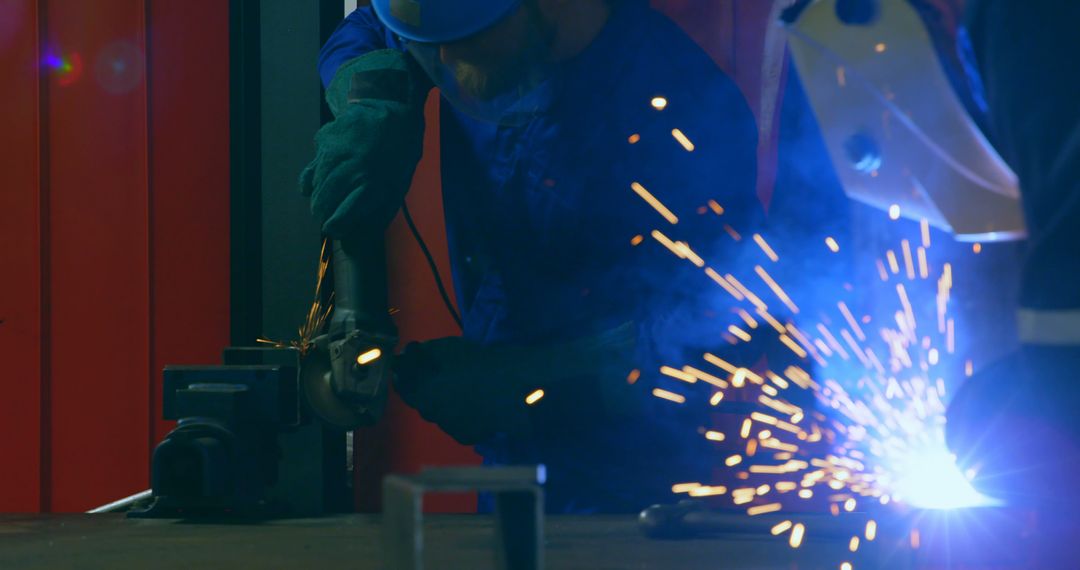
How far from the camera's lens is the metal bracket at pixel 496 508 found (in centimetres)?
75

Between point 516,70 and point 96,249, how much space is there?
5.10 feet

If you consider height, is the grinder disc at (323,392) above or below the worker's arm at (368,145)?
below

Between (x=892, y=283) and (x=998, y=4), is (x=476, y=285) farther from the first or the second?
(x=998, y=4)

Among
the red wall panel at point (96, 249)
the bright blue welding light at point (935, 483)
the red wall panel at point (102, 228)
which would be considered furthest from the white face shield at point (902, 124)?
the red wall panel at point (96, 249)

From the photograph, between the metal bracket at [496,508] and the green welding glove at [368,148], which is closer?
the metal bracket at [496,508]

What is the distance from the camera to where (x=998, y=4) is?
814 millimetres

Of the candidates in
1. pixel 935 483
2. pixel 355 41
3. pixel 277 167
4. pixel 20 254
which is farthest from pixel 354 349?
pixel 20 254

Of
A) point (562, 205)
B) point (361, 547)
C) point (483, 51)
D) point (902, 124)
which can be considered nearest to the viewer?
point (902, 124)

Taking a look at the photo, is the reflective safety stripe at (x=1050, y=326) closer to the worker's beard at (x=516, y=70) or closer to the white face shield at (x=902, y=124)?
the white face shield at (x=902, y=124)

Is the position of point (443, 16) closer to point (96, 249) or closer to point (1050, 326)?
point (1050, 326)

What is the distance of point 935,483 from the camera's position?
136 centimetres

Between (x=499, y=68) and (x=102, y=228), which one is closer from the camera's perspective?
(x=499, y=68)

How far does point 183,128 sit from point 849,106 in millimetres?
2110

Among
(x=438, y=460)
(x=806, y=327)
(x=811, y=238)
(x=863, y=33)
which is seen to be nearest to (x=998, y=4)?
(x=863, y=33)
